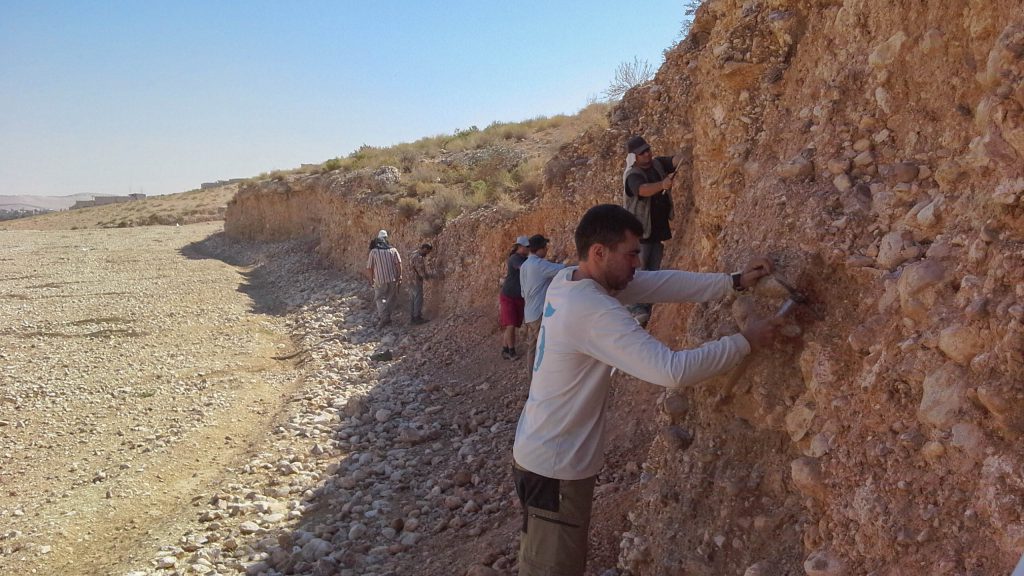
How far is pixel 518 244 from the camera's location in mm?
8195

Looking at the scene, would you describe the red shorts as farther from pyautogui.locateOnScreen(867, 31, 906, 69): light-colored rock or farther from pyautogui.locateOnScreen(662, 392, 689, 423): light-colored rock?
pyautogui.locateOnScreen(867, 31, 906, 69): light-colored rock

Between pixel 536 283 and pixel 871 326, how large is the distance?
3900 millimetres

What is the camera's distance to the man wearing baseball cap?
28.0 ft

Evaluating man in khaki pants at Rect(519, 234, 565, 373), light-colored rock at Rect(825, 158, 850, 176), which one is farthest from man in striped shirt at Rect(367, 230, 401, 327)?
light-colored rock at Rect(825, 158, 850, 176)

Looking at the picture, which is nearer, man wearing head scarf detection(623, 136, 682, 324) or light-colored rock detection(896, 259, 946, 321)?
light-colored rock detection(896, 259, 946, 321)

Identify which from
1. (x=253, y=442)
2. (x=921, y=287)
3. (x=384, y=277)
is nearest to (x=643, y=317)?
(x=921, y=287)

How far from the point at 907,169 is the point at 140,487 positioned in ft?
21.1

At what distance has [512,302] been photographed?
8.83 m

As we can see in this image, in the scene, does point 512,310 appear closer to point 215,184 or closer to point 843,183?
point 843,183

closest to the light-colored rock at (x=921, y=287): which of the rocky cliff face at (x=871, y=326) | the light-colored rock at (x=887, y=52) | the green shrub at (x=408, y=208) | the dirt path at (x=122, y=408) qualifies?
the rocky cliff face at (x=871, y=326)

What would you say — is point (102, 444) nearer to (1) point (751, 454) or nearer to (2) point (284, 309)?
(1) point (751, 454)

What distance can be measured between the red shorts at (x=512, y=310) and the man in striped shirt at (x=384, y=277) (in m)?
4.56

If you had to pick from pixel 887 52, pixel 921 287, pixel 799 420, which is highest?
pixel 887 52

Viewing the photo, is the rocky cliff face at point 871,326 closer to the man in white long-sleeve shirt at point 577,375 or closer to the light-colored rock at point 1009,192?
the light-colored rock at point 1009,192
